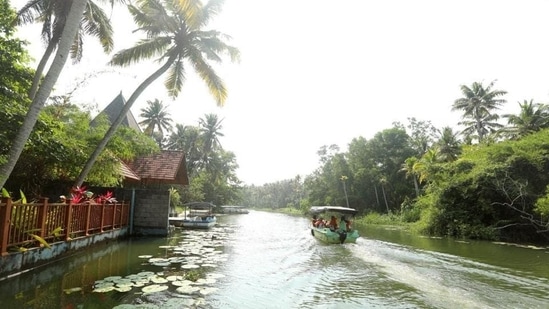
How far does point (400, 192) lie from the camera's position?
1673 inches

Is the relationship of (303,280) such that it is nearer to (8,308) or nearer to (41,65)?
(8,308)

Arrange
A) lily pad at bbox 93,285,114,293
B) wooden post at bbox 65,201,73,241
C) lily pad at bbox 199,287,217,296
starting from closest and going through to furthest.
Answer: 1. lily pad at bbox 93,285,114,293
2. lily pad at bbox 199,287,217,296
3. wooden post at bbox 65,201,73,241

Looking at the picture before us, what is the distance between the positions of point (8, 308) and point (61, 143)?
514 cm

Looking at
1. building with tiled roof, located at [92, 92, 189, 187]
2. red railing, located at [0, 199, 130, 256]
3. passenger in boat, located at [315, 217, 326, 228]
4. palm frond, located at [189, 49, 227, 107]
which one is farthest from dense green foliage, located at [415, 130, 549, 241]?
red railing, located at [0, 199, 130, 256]

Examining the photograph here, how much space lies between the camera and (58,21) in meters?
11.7

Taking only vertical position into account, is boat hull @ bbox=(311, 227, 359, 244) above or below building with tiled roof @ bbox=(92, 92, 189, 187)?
below

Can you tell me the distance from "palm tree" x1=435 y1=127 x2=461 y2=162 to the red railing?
3162 cm

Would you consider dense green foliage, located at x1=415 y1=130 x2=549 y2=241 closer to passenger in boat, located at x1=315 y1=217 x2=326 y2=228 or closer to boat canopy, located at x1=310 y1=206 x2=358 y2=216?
boat canopy, located at x1=310 y1=206 x2=358 y2=216

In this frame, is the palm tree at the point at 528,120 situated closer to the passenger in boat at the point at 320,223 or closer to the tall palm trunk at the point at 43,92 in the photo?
the passenger in boat at the point at 320,223

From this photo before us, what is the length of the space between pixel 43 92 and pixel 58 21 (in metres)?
6.36

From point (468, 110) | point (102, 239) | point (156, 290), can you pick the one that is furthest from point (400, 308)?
point (468, 110)

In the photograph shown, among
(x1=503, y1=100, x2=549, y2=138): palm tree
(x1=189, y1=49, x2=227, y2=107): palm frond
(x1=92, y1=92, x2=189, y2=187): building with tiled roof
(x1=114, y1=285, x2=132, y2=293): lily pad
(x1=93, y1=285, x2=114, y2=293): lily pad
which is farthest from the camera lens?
(x1=503, y1=100, x2=549, y2=138): palm tree

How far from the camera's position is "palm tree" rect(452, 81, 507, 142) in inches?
1396

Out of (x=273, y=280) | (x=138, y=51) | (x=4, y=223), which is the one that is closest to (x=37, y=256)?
(x=4, y=223)
